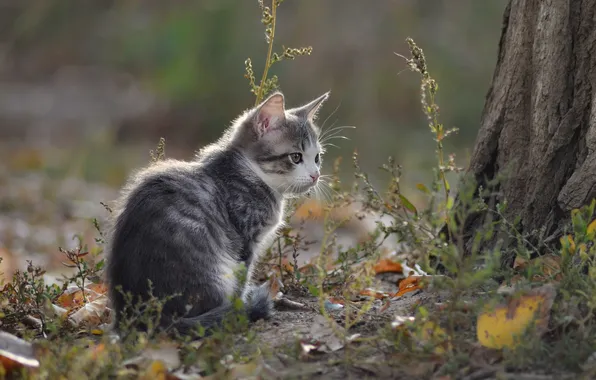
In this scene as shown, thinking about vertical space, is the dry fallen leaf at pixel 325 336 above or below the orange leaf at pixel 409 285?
below

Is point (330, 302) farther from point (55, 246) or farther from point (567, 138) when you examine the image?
point (55, 246)

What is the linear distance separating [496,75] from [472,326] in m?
1.41

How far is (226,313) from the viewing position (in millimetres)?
2914

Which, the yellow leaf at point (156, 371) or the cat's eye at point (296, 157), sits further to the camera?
the cat's eye at point (296, 157)

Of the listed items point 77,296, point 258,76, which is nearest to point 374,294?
point 77,296

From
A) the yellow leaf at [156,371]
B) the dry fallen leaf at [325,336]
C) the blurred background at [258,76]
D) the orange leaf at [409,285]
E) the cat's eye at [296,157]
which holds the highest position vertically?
the blurred background at [258,76]

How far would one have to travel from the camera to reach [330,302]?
335 cm

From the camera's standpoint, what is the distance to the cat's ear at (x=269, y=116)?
401 centimetres

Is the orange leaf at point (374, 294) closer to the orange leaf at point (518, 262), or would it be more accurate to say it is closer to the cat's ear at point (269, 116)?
the orange leaf at point (518, 262)

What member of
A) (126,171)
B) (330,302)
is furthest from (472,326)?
(126,171)

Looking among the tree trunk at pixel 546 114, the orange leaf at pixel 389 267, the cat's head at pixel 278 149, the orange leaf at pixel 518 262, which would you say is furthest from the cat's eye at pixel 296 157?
the orange leaf at pixel 518 262

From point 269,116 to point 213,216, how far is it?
2.76ft

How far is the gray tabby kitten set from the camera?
3.04 meters

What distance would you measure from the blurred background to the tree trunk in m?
4.51
